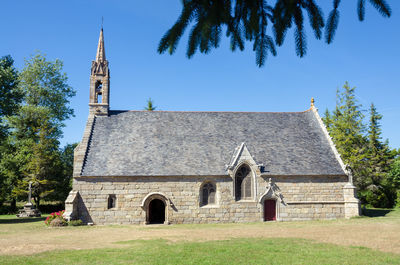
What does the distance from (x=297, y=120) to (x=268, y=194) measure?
9363 millimetres

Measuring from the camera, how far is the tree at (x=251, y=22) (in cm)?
397

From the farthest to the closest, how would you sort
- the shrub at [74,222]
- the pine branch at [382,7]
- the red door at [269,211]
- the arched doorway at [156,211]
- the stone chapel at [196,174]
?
the arched doorway at [156,211] → the red door at [269,211] → the stone chapel at [196,174] → the shrub at [74,222] → the pine branch at [382,7]

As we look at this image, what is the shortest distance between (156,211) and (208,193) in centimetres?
439

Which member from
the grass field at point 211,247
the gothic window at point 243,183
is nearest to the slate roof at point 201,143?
the gothic window at point 243,183

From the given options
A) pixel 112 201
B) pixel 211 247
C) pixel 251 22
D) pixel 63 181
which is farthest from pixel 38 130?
pixel 251 22

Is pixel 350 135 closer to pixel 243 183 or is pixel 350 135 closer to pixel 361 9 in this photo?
pixel 243 183

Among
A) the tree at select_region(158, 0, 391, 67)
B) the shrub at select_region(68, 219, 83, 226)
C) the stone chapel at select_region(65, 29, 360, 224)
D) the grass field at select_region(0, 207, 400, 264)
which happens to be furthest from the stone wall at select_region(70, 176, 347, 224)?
the tree at select_region(158, 0, 391, 67)

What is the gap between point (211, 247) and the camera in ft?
44.0

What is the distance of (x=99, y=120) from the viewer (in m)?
28.3

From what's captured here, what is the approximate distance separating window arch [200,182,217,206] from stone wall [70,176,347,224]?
14.4 inches

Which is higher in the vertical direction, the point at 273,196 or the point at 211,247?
the point at 273,196

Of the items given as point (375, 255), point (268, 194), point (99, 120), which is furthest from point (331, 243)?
point (99, 120)

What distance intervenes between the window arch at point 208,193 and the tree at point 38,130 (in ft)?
65.4

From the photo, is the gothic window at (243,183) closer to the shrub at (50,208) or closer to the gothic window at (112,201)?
the gothic window at (112,201)
